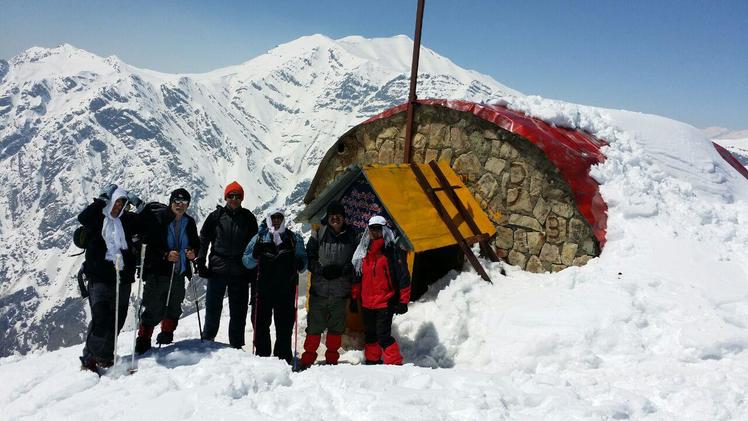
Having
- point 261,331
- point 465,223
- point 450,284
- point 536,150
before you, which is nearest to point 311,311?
point 261,331

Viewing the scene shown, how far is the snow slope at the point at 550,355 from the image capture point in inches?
157

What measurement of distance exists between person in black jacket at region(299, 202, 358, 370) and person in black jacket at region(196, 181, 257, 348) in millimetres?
791

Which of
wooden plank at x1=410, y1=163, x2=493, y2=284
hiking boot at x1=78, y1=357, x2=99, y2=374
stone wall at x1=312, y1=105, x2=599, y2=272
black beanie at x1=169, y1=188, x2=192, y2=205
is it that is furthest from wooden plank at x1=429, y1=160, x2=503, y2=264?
hiking boot at x1=78, y1=357, x2=99, y2=374

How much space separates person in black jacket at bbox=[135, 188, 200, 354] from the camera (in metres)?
5.44

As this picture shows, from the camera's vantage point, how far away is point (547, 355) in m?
5.37

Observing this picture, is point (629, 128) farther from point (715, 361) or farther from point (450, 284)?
point (715, 361)

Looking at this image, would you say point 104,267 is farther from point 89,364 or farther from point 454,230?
point 454,230

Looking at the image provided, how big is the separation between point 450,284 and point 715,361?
3.37 meters

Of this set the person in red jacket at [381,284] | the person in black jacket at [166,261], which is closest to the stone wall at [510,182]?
the person in red jacket at [381,284]

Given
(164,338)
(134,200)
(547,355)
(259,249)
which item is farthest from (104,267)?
(547,355)

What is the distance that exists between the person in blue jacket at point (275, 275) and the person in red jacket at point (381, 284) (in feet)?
A: 2.54

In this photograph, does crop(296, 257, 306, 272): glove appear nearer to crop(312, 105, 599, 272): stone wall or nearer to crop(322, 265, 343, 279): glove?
crop(322, 265, 343, 279): glove

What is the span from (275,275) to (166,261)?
124 cm

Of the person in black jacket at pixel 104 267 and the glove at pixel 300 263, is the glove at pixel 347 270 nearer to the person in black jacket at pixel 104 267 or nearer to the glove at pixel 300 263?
the glove at pixel 300 263
